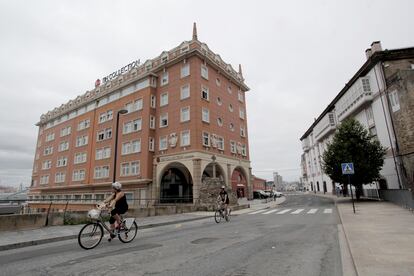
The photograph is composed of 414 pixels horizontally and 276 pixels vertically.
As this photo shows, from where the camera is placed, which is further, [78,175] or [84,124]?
[84,124]

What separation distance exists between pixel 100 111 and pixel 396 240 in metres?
39.3

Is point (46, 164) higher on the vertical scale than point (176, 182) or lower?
higher

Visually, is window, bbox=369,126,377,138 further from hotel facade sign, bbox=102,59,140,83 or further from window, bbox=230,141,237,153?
hotel facade sign, bbox=102,59,140,83

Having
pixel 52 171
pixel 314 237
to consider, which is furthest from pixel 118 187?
pixel 52 171

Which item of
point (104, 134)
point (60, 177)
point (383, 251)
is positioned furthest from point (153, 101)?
point (383, 251)

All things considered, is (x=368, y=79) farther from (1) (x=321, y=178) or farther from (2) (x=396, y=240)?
(1) (x=321, y=178)

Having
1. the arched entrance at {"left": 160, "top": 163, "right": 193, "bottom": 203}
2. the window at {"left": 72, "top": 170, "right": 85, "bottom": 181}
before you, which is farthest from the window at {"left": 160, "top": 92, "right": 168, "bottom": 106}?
the window at {"left": 72, "top": 170, "right": 85, "bottom": 181}

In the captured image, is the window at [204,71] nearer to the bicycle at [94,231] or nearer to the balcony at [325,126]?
the bicycle at [94,231]

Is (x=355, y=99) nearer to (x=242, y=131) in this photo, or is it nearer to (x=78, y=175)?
(x=242, y=131)

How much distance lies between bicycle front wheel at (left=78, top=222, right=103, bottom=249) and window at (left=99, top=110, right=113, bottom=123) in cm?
3147

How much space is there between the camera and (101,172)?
35250 millimetres

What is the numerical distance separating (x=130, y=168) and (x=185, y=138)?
29.1 ft

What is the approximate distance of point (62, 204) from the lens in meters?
40.4

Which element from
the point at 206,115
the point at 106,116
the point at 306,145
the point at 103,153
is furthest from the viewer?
the point at 306,145
